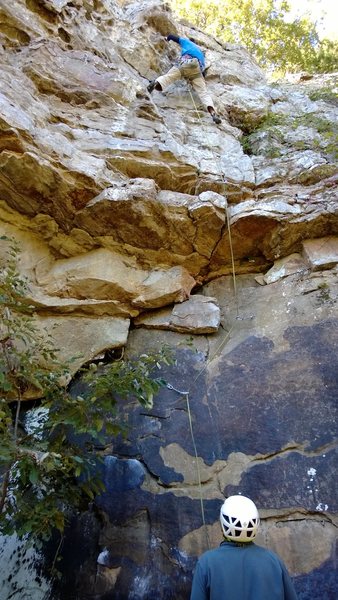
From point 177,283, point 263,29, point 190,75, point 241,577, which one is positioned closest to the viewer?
point 241,577

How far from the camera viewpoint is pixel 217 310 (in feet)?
16.7

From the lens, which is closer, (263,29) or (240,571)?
(240,571)

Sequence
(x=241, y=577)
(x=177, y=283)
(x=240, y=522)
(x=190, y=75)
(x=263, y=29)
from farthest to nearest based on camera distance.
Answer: (x=263, y=29) < (x=190, y=75) < (x=177, y=283) < (x=240, y=522) < (x=241, y=577)

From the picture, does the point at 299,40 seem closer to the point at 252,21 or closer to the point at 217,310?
the point at 252,21

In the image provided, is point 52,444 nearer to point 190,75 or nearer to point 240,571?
point 240,571

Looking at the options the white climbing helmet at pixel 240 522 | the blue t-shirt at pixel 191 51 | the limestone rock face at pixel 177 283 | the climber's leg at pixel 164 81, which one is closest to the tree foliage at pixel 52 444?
the limestone rock face at pixel 177 283

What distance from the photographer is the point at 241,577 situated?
7.95ft

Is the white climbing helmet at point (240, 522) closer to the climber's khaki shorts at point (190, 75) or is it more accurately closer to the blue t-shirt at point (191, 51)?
the climber's khaki shorts at point (190, 75)

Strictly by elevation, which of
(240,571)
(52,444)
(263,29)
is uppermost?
(263,29)

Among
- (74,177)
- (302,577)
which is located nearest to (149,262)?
(74,177)

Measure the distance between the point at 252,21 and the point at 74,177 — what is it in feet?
34.8

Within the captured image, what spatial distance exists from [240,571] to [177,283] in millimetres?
3283

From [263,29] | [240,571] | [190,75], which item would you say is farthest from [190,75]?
[240,571]

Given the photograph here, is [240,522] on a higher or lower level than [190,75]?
lower
